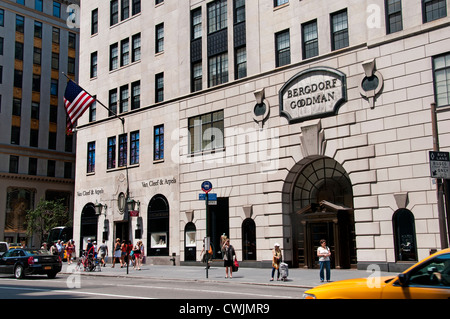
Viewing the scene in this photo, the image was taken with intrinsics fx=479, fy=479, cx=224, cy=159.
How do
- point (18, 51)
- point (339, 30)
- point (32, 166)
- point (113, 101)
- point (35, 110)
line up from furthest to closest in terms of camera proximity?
1. point (35, 110)
2. point (18, 51)
3. point (32, 166)
4. point (113, 101)
5. point (339, 30)

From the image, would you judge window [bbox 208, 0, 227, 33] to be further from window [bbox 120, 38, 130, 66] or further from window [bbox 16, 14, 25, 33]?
window [bbox 16, 14, 25, 33]

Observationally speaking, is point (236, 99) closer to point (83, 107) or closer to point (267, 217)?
point (267, 217)

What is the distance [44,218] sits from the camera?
191 ft

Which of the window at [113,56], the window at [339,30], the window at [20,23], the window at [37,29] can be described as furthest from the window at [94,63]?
the window at [37,29]

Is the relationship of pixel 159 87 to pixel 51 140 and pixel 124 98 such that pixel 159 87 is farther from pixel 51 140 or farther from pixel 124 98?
pixel 51 140

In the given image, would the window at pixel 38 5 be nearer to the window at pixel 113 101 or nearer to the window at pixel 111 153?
the window at pixel 113 101

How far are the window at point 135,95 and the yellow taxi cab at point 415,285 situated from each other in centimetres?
3331

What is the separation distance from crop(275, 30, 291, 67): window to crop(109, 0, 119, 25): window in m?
18.2

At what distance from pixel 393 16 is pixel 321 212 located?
429 inches

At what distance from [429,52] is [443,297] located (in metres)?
18.9

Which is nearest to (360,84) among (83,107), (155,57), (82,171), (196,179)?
(196,179)

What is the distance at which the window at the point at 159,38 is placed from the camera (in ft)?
122

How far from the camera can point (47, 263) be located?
24578 mm

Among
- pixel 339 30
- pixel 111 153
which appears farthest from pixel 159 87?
pixel 339 30
